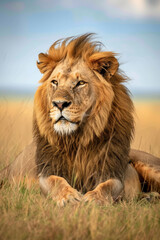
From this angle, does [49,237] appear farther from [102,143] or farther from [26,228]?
[102,143]

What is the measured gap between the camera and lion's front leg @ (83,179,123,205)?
372 cm

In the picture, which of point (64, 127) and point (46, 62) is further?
point (46, 62)

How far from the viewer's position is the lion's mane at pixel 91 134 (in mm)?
4059

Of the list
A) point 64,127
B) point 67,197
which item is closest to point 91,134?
point 64,127

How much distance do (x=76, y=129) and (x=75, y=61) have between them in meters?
0.77

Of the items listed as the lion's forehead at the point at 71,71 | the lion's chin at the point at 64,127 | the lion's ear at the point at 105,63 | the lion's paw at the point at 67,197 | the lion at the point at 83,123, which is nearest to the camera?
the lion's paw at the point at 67,197

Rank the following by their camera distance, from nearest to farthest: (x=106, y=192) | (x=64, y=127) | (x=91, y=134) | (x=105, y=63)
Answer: (x=64, y=127) < (x=106, y=192) < (x=91, y=134) < (x=105, y=63)

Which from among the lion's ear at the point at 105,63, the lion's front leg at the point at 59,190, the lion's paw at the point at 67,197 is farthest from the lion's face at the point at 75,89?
the lion's paw at the point at 67,197

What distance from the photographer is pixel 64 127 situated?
149 inches

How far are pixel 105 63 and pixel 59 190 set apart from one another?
143 centimetres

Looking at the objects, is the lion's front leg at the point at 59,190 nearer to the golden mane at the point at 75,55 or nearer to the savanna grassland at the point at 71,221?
the savanna grassland at the point at 71,221

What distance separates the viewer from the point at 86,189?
4.20m

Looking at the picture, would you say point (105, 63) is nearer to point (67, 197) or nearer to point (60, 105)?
point (60, 105)

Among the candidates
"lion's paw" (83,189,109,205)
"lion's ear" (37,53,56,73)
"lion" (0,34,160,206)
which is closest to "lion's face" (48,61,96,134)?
"lion" (0,34,160,206)
